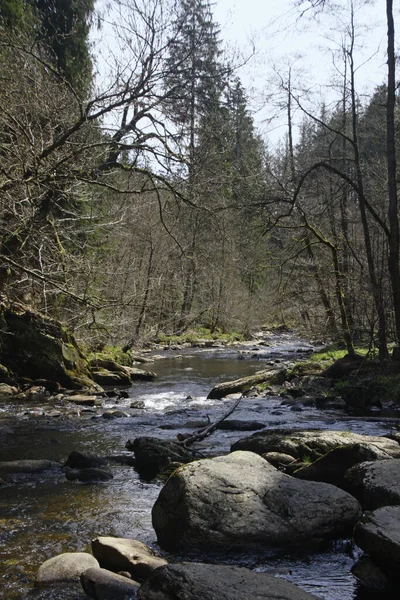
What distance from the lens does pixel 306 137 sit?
2262 centimetres

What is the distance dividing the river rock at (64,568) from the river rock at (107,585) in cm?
14

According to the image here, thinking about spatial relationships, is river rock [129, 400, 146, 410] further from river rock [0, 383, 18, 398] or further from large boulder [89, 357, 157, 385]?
large boulder [89, 357, 157, 385]

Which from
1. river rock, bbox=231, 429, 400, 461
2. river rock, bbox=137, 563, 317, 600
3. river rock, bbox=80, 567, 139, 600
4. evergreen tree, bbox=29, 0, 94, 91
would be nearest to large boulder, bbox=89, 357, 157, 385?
evergreen tree, bbox=29, 0, 94, 91

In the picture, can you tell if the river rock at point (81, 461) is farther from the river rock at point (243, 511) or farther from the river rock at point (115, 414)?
the river rock at point (115, 414)

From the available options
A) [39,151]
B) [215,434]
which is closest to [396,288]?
[215,434]

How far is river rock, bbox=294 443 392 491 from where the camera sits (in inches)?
223

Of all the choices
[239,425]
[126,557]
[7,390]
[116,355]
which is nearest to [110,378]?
[7,390]

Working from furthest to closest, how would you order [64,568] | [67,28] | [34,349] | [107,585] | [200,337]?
[200,337] → [67,28] → [34,349] → [64,568] → [107,585]

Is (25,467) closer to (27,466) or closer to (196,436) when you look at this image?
(27,466)

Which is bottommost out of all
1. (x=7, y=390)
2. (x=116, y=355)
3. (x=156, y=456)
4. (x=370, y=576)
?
(x=370, y=576)

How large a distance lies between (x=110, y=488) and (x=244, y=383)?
25.1 feet

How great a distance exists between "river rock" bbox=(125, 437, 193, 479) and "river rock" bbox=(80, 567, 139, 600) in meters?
2.65

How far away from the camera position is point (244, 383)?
531 inches

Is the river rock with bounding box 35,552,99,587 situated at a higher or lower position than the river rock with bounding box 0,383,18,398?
lower
